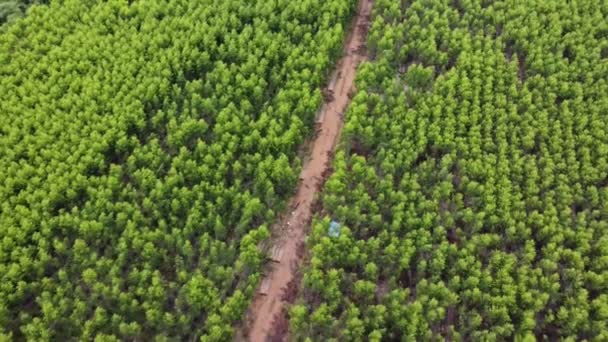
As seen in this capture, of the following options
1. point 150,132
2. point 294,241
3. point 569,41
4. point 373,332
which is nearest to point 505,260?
point 373,332

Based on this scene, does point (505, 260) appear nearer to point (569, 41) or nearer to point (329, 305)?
point (329, 305)

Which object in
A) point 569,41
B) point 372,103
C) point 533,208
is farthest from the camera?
point 569,41

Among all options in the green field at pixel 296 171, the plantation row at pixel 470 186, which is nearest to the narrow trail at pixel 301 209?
the green field at pixel 296 171

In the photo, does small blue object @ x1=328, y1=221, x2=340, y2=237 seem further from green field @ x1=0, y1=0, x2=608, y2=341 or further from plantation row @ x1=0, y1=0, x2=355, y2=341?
plantation row @ x1=0, y1=0, x2=355, y2=341

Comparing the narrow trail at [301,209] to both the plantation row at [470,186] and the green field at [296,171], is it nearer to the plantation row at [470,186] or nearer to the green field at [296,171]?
the green field at [296,171]

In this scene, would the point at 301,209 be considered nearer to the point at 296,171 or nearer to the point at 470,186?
the point at 296,171

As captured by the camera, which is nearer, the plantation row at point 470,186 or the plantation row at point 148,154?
the plantation row at point 148,154

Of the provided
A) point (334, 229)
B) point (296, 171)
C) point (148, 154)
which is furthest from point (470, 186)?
point (148, 154)
